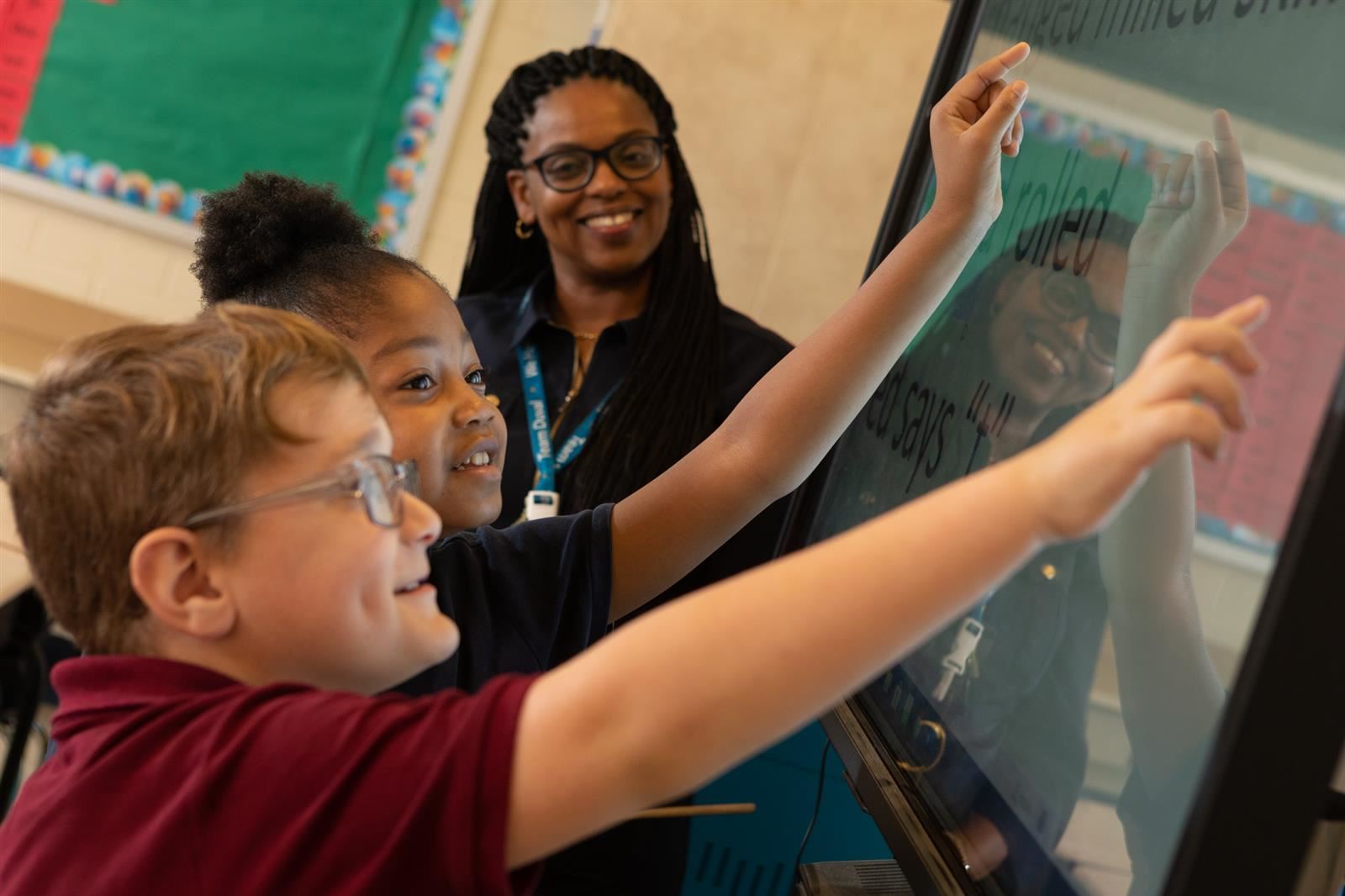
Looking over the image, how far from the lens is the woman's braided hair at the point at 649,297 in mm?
1876

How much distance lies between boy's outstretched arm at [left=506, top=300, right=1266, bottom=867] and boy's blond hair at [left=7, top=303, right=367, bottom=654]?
11.3 inches

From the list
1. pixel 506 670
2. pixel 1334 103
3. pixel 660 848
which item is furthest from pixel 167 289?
pixel 1334 103

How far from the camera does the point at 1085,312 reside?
1.02 m

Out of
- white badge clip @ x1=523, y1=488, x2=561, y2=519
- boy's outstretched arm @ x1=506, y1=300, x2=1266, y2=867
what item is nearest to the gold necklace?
white badge clip @ x1=523, y1=488, x2=561, y2=519

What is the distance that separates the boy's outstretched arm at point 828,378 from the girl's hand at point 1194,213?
6.8 inches

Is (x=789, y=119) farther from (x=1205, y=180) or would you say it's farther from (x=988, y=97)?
(x=1205, y=180)

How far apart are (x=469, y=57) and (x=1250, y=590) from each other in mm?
2873

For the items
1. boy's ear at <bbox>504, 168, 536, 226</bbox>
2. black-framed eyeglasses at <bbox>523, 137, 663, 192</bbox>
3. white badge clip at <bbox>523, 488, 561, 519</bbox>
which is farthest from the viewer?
boy's ear at <bbox>504, 168, 536, 226</bbox>

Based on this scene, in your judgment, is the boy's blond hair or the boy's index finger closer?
the boy's blond hair

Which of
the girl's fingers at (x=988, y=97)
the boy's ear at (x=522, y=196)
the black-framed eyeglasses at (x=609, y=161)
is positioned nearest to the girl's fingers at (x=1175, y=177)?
the girl's fingers at (x=988, y=97)

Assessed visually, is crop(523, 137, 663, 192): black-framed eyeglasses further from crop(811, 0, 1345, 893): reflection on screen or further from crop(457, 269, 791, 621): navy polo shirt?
crop(811, 0, 1345, 893): reflection on screen

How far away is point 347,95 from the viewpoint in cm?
332

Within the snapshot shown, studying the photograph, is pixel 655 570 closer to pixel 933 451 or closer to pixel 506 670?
pixel 506 670

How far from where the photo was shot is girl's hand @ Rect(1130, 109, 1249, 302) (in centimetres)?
84
